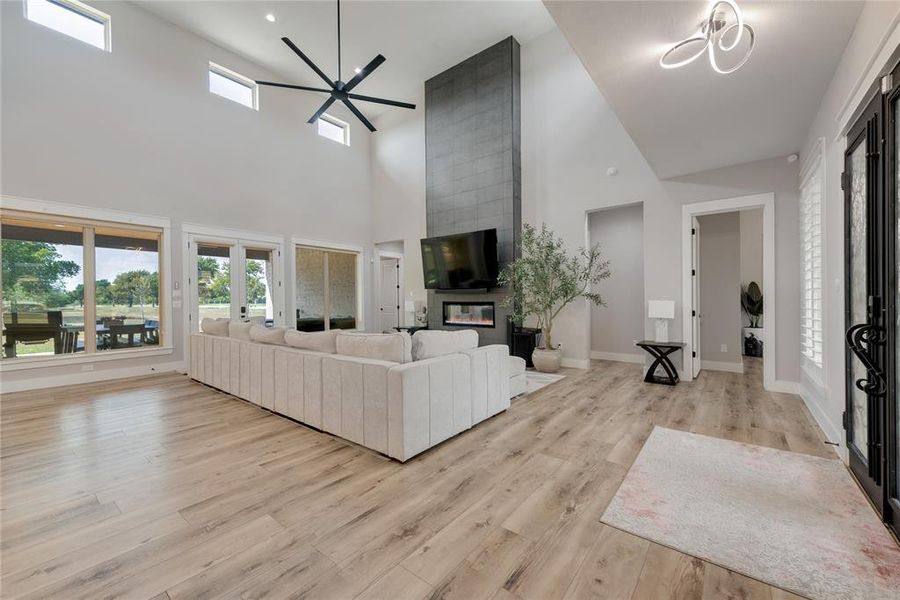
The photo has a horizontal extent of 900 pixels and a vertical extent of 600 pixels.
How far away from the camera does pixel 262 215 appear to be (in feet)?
22.6

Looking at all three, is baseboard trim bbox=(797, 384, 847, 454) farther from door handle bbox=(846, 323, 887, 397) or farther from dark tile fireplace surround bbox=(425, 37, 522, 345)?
dark tile fireplace surround bbox=(425, 37, 522, 345)

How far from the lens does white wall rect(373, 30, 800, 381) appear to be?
14.1ft

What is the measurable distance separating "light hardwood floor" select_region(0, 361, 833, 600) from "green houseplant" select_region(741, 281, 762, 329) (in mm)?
4039

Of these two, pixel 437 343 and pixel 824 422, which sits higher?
pixel 437 343

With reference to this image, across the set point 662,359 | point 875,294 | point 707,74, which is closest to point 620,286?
point 662,359

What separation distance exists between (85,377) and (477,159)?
6.99 metres

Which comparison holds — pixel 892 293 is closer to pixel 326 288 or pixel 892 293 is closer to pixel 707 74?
pixel 707 74

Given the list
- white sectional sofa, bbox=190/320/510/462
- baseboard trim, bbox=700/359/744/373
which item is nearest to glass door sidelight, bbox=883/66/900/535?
white sectional sofa, bbox=190/320/510/462

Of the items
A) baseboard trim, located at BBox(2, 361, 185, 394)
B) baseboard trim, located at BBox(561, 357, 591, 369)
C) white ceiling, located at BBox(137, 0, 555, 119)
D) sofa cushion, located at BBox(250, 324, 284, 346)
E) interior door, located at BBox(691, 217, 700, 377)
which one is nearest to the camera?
sofa cushion, located at BBox(250, 324, 284, 346)

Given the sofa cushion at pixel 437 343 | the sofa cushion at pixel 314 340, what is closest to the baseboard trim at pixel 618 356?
the sofa cushion at pixel 437 343

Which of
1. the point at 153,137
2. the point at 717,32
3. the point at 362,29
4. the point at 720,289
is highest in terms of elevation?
the point at 362,29

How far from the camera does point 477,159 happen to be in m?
6.92

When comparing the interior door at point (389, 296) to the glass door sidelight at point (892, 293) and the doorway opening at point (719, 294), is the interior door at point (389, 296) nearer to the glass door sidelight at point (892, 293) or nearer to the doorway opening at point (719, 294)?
the doorway opening at point (719, 294)

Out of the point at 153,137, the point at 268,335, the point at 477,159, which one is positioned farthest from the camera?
the point at 477,159
